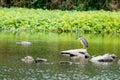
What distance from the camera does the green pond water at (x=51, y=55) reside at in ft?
58.1

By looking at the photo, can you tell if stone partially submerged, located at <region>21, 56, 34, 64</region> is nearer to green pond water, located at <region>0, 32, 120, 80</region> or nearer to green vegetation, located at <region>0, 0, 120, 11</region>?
green pond water, located at <region>0, 32, 120, 80</region>

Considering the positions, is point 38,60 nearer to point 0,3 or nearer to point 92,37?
point 92,37

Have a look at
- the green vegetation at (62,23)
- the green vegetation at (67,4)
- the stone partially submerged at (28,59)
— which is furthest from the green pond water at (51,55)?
the green vegetation at (67,4)

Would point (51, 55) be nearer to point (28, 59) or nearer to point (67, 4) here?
point (28, 59)

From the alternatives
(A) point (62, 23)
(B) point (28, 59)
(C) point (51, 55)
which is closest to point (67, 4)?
(A) point (62, 23)

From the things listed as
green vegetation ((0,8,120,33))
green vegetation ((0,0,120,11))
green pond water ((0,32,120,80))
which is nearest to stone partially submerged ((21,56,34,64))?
green pond water ((0,32,120,80))

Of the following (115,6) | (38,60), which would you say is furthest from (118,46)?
(115,6)

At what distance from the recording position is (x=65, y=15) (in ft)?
113

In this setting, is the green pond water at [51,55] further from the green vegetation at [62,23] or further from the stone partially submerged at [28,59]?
the green vegetation at [62,23]

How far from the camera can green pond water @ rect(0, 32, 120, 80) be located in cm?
1772

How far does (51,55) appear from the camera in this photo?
21.8m

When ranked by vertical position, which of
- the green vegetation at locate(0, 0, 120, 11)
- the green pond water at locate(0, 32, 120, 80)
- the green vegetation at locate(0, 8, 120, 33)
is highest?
the green pond water at locate(0, 32, 120, 80)

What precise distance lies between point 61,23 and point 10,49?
9207 millimetres

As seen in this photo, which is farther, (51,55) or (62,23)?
(62,23)
